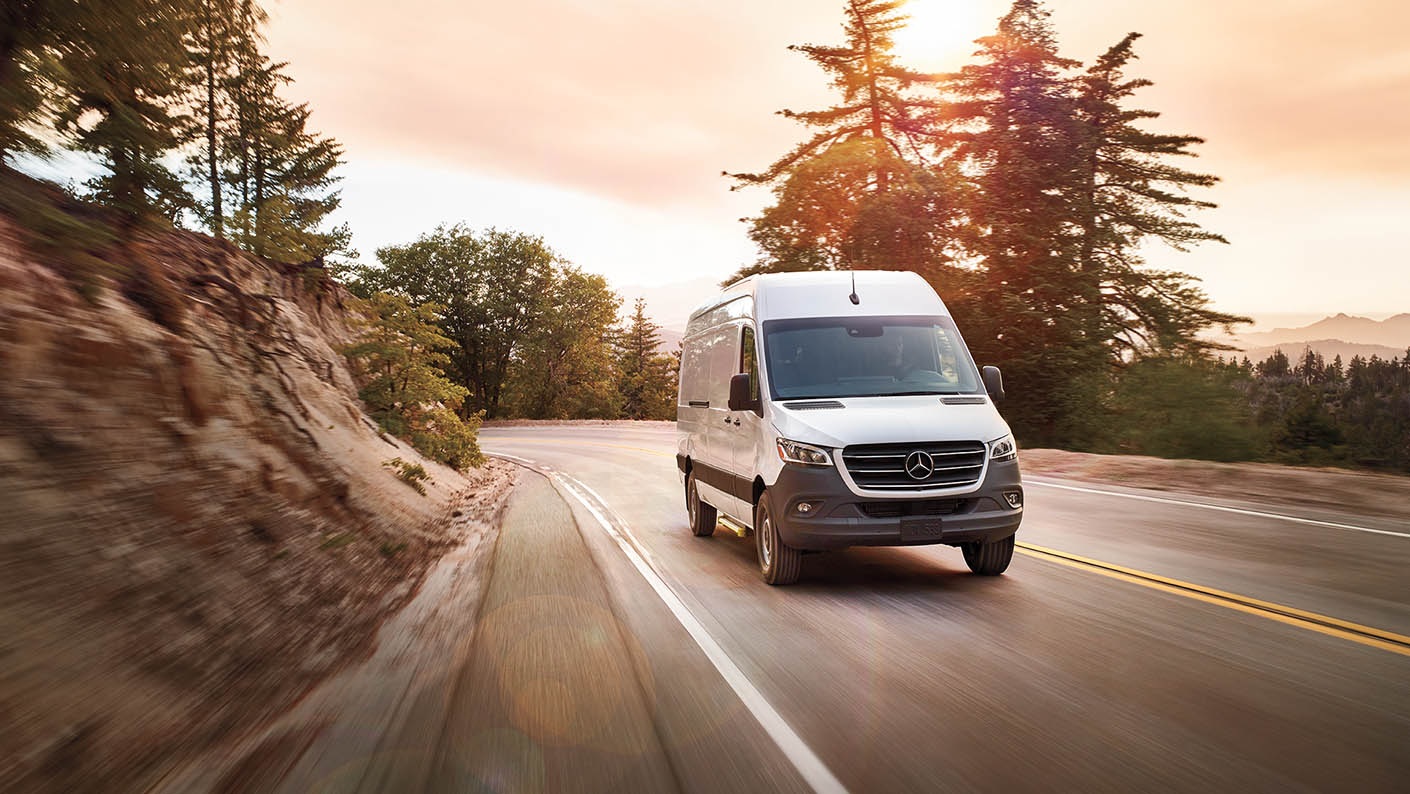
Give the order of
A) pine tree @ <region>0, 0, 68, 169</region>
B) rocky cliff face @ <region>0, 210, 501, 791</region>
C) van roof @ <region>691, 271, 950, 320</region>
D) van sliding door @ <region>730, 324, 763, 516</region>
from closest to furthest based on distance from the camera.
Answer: rocky cliff face @ <region>0, 210, 501, 791</region> → pine tree @ <region>0, 0, 68, 169</region> → van sliding door @ <region>730, 324, 763, 516</region> → van roof @ <region>691, 271, 950, 320</region>

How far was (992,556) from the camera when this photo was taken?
299 inches

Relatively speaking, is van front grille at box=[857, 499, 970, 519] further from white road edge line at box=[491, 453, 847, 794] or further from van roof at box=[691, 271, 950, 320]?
van roof at box=[691, 271, 950, 320]

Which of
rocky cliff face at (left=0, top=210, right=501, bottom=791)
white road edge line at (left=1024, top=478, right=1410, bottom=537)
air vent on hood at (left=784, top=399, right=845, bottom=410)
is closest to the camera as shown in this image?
rocky cliff face at (left=0, top=210, right=501, bottom=791)

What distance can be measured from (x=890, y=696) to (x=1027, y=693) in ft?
2.27

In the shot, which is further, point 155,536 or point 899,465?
point 899,465

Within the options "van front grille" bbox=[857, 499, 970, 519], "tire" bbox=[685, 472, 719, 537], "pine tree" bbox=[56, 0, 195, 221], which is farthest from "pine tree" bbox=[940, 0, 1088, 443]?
"pine tree" bbox=[56, 0, 195, 221]

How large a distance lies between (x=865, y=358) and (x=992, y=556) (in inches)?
81.4

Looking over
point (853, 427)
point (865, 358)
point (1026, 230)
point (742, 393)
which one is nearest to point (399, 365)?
point (742, 393)

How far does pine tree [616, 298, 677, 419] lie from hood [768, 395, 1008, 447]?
74075mm

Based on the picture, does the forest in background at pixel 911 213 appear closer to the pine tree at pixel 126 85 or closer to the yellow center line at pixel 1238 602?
the pine tree at pixel 126 85

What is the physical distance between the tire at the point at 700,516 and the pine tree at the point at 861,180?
16.4 m

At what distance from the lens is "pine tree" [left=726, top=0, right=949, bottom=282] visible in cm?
2978

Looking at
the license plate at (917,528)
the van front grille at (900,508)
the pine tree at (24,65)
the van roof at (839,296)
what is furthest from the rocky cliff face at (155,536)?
the van roof at (839,296)

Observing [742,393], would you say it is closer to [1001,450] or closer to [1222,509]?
[1001,450]
